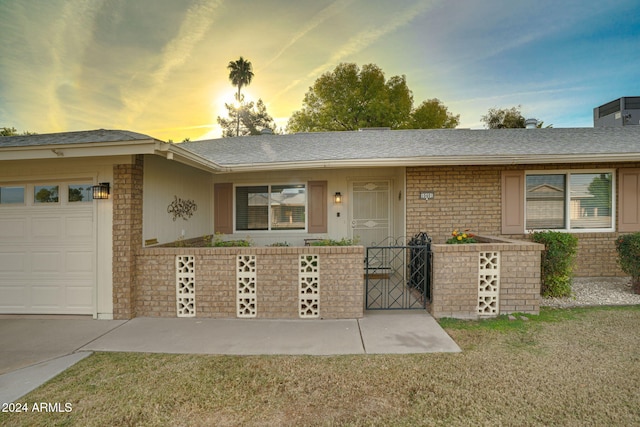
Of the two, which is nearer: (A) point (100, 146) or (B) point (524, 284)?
(A) point (100, 146)

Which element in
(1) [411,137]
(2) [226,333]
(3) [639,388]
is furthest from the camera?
(1) [411,137]

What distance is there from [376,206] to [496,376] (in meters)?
5.11

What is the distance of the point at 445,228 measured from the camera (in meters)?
6.23

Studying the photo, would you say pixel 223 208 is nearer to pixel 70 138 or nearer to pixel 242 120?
pixel 70 138

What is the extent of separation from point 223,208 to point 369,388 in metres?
6.23

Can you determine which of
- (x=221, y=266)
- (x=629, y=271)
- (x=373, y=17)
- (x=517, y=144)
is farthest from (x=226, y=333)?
(x=373, y=17)

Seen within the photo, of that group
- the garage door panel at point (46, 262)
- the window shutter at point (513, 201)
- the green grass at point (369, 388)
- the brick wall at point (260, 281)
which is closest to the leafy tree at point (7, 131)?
the garage door panel at point (46, 262)

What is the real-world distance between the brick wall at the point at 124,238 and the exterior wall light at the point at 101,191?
0.10m

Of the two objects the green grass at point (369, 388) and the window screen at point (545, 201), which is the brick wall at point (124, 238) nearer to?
the green grass at point (369, 388)

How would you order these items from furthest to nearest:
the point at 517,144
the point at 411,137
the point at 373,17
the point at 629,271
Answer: the point at 373,17 < the point at 411,137 < the point at 517,144 < the point at 629,271

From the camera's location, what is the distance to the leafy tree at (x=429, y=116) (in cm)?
2162

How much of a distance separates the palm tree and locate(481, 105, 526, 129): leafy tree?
23.4 metres

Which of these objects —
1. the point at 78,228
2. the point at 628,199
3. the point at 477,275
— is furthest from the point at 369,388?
the point at 628,199

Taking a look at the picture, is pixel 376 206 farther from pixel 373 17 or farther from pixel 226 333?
pixel 373 17
